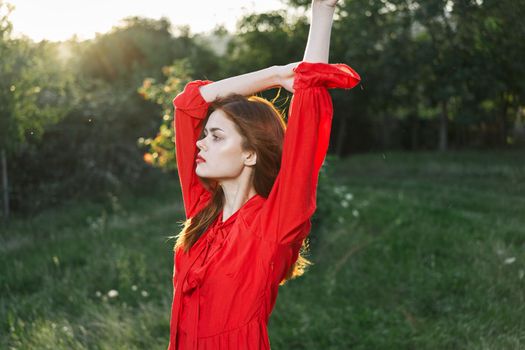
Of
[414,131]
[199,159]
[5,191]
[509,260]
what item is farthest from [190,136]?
[414,131]

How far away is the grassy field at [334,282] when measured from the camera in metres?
4.11

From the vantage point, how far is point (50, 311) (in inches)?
190

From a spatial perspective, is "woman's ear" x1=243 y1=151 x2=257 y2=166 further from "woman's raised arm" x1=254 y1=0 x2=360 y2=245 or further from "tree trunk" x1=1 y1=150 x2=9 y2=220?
"tree trunk" x1=1 y1=150 x2=9 y2=220

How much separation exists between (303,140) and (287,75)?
0.86 ft

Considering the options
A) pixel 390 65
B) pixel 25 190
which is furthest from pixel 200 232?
pixel 390 65

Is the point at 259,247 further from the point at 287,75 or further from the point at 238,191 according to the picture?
the point at 287,75

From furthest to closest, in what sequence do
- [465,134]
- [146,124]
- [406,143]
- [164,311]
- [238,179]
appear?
[406,143], [465,134], [146,124], [164,311], [238,179]

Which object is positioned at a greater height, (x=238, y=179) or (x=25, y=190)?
(x=238, y=179)

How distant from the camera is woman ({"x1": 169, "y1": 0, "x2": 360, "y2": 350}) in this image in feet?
5.89

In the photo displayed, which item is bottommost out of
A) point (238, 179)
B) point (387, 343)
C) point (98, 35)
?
point (387, 343)

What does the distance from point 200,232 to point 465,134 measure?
22113mm

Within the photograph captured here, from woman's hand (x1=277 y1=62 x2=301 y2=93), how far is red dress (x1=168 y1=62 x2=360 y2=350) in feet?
0.36

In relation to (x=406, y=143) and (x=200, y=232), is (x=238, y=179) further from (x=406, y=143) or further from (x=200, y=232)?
(x=406, y=143)

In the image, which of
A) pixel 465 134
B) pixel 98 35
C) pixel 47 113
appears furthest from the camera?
pixel 98 35
